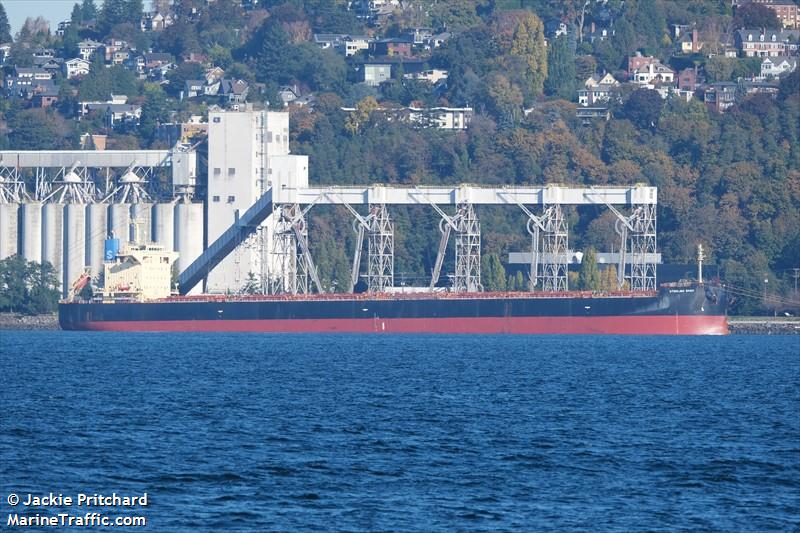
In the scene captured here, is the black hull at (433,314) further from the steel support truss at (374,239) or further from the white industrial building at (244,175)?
the white industrial building at (244,175)

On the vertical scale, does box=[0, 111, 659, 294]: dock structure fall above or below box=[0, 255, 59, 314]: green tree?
above

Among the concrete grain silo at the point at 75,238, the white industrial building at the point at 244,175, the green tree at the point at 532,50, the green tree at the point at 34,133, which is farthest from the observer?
the green tree at the point at 532,50

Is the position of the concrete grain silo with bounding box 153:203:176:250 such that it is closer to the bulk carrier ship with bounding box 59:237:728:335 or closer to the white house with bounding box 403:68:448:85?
the bulk carrier ship with bounding box 59:237:728:335

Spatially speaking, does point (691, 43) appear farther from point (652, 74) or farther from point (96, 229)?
point (96, 229)

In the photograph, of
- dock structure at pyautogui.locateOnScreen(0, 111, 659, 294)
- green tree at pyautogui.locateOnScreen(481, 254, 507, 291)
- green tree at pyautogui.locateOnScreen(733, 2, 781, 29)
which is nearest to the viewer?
dock structure at pyautogui.locateOnScreen(0, 111, 659, 294)

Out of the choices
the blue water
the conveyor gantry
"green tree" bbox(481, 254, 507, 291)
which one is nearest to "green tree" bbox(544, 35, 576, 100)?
"green tree" bbox(481, 254, 507, 291)

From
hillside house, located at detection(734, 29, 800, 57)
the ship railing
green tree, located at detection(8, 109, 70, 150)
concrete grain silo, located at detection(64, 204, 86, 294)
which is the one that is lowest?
the ship railing

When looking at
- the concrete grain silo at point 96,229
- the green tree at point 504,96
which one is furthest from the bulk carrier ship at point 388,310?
the green tree at point 504,96
